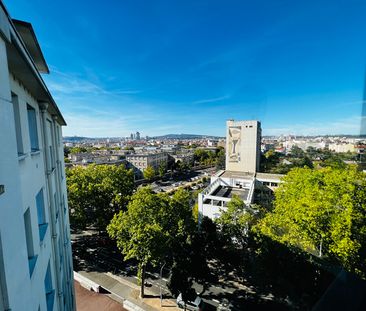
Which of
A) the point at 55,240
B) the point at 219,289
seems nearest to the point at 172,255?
the point at 219,289

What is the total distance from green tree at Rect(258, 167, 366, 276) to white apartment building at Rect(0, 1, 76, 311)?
7030 mm

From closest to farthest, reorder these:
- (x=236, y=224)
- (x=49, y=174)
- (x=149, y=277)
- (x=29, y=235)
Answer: (x=29, y=235) < (x=49, y=174) < (x=236, y=224) < (x=149, y=277)

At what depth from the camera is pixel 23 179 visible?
2.45 meters

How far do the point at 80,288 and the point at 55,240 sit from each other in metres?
7.85

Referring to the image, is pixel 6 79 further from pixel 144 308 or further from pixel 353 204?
pixel 144 308

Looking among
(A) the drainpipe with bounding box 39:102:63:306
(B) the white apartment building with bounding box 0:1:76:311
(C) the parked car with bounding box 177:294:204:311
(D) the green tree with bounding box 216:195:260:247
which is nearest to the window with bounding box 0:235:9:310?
(B) the white apartment building with bounding box 0:1:76:311

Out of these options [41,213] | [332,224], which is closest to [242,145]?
[332,224]

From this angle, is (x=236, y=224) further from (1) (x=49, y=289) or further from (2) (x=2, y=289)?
(2) (x=2, y=289)

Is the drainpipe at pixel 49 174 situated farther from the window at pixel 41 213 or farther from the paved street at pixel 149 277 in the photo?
the paved street at pixel 149 277

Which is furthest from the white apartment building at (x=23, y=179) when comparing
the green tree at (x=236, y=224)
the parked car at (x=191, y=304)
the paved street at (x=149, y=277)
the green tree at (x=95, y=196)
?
the green tree at (x=95, y=196)

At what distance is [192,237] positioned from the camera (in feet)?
27.8

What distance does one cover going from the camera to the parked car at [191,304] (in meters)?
8.38

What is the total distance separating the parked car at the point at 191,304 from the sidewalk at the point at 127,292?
30 cm

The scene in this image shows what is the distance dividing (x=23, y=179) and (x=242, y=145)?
99.7 ft
